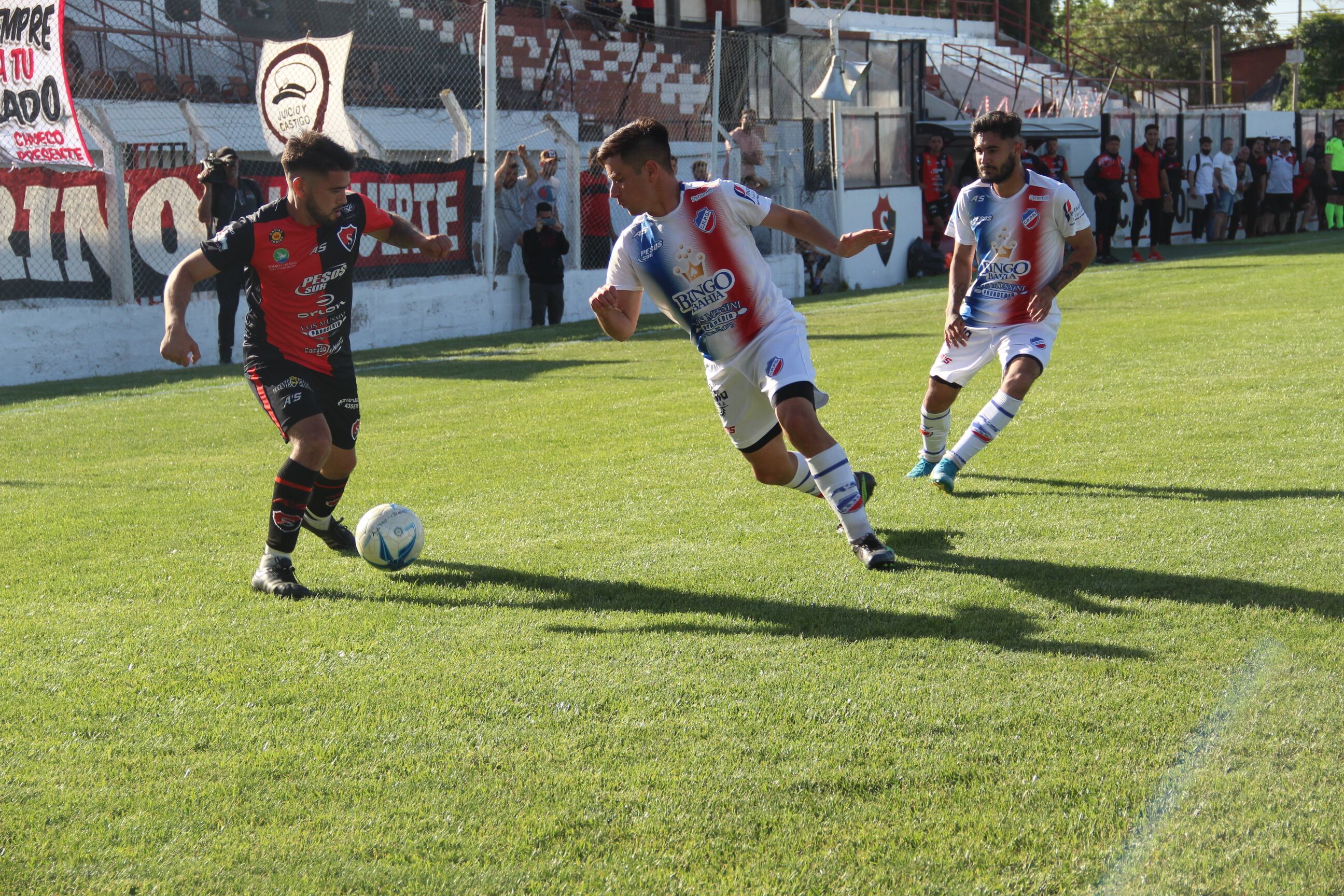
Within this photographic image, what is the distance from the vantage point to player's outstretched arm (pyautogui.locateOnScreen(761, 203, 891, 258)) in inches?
208

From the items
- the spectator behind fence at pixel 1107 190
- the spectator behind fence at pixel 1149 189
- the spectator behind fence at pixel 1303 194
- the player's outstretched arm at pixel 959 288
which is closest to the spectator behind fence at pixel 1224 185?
the spectator behind fence at pixel 1303 194

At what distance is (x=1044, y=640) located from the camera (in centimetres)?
431

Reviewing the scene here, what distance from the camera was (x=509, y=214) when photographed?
18.0 m

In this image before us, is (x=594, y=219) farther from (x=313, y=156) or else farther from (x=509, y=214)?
(x=313, y=156)

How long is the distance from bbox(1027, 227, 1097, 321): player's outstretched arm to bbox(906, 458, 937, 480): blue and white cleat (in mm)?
933

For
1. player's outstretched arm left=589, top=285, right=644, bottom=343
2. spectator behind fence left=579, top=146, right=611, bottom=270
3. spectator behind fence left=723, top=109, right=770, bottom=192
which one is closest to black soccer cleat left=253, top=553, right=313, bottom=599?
player's outstretched arm left=589, top=285, right=644, bottom=343

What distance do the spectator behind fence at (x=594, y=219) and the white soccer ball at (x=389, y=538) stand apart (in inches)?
541

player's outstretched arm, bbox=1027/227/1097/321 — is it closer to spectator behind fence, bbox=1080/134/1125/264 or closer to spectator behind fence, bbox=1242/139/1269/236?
spectator behind fence, bbox=1080/134/1125/264

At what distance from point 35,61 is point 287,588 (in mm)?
10338

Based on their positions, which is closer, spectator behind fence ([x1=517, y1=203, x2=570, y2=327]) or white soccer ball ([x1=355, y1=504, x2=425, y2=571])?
white soccer ball ([x1=355, y1=504, x2=425, y2=571])

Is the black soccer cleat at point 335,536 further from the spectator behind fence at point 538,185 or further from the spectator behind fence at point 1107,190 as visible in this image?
the spectator behind fence at point 1107,190

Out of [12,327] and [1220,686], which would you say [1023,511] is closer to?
[1220,686]

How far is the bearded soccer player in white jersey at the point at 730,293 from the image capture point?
534cm

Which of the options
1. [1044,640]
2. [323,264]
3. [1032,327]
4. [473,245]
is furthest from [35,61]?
[1044,640]
